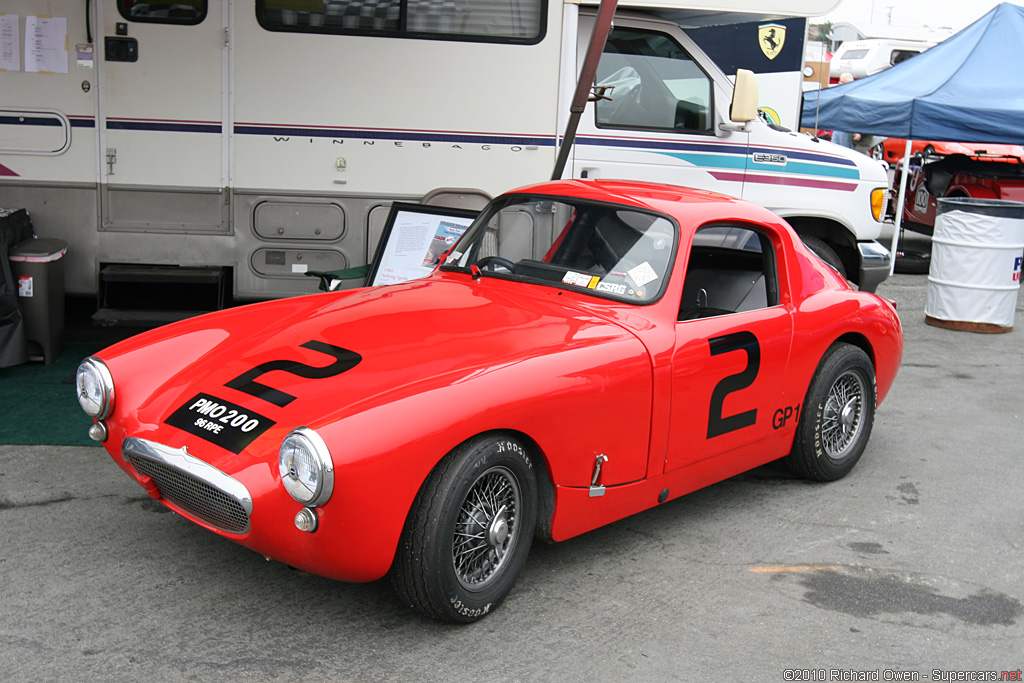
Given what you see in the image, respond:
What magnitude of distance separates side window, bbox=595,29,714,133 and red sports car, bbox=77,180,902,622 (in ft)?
7.85

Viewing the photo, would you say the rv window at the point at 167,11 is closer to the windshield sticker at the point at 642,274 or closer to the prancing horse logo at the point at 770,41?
the windshield sticker at the point at 642,274

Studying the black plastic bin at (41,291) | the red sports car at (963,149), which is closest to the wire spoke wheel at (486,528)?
the black plastic bin at (41,291)

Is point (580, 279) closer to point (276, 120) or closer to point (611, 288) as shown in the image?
point (611, 288)

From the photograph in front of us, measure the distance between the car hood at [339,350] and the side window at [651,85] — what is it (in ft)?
10.4

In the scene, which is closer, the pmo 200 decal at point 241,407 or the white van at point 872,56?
the pmo 200 decal at point 241,407

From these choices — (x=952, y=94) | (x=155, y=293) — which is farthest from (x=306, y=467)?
(x=952, y=94)

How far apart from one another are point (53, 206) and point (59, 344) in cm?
97

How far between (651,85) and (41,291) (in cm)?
452

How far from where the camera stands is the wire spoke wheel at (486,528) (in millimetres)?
3324

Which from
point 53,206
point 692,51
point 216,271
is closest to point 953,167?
point 692,51

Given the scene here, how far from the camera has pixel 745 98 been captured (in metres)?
6.89

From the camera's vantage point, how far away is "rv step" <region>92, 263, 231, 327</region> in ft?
21.5

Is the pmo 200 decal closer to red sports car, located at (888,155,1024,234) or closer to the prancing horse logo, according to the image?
the prancing horse logo

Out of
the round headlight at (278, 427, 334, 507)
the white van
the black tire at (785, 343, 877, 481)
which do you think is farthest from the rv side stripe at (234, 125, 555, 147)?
the white van
